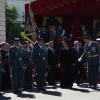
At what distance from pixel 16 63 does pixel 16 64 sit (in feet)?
0.11

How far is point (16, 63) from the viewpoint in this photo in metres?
9.91

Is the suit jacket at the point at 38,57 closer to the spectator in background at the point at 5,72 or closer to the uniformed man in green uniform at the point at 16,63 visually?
the uniformed man in green uniform at the point at 16,63

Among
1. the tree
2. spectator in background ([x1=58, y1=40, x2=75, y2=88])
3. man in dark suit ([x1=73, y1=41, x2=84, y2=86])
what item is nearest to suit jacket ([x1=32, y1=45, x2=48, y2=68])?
spectator in background ([x1=58, y1=40, x2=75, y2=88])

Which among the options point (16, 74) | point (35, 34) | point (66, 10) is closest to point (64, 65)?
point (16, 74)

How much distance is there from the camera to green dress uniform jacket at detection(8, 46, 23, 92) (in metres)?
9.89

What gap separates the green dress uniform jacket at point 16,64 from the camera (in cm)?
989

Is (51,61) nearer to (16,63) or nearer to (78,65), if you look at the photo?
(78,65)

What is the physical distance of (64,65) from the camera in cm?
1110

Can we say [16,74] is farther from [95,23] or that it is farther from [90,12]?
[95,23]

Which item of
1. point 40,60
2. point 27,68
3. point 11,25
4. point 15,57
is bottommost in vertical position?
point 27,68

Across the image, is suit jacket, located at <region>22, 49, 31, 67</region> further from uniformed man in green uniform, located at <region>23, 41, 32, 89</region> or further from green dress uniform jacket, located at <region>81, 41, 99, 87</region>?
green dress uniform jacket, located at <region>81, 41, 99, 87</region>

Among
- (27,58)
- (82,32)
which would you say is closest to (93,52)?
(27,58)

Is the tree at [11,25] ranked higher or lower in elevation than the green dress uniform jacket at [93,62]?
higher

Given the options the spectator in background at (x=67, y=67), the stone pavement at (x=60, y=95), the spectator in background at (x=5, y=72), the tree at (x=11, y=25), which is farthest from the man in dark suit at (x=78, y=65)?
the tree at (x=11, y=25)
